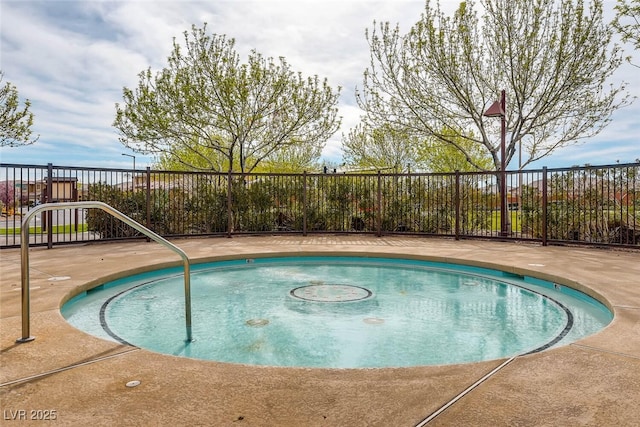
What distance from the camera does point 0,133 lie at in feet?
43.3

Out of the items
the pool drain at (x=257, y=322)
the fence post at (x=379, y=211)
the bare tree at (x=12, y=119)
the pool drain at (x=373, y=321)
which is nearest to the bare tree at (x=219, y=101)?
the bare tree at (x=12, y=119)

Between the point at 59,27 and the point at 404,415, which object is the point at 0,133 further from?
the point at 404,415

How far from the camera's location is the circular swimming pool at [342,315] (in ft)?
10.4

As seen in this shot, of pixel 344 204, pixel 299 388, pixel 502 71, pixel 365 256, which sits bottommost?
pixel 299 388

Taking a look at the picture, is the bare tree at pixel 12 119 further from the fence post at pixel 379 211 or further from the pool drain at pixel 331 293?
the pool drain at pixel 331 293

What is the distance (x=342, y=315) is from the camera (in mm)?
4082

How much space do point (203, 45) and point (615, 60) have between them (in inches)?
452

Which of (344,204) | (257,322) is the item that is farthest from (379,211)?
(257,322)

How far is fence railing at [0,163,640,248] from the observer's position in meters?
8.22

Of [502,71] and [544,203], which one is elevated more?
[502,71]

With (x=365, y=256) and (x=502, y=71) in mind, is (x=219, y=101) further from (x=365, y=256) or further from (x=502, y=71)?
(x=502, y=71)

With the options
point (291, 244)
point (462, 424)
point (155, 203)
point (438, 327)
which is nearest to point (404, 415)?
point (462, 424)

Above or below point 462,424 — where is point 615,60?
above

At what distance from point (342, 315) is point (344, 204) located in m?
6.82
